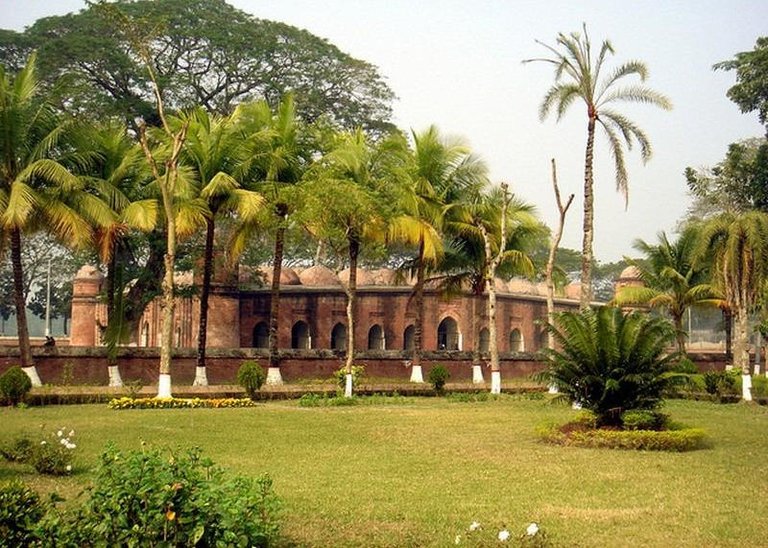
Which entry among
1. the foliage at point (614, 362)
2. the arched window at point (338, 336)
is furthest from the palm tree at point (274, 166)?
the arched window at point (338, 336)

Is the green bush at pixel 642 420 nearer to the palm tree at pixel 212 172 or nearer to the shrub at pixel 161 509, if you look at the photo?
the shrub at pixel 161 509

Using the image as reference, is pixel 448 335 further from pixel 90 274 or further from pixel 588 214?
pixel 588 214

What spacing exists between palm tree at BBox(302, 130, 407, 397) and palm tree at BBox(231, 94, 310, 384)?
0.99 meters

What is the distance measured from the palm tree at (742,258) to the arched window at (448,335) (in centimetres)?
1558

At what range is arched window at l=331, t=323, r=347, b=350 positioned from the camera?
3812 centimetres

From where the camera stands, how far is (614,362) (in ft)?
47.7

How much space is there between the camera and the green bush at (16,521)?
6.54m

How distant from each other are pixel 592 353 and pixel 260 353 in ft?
48.0

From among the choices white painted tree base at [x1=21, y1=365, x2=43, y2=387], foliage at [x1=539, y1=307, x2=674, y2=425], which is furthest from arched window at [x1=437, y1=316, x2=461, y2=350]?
foliage at [x1=539, y1=307, x2=674, y2=425]

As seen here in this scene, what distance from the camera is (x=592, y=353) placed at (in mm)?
14766

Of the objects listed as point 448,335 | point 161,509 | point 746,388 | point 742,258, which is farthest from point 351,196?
point 161,509

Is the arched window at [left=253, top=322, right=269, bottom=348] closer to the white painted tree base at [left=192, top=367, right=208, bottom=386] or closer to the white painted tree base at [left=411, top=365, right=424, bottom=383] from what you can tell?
the white painted tree base at [left=411, top=365, right=424, bottom=383]

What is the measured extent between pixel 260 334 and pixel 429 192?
12.2 m

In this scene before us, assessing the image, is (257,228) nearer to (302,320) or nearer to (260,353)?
(260,353)
